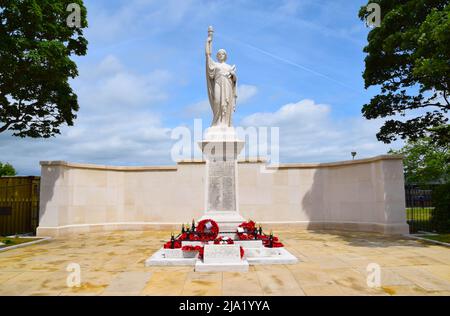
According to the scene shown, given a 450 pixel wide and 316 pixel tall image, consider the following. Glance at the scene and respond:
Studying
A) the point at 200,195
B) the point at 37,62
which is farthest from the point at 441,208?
the point at 37,62

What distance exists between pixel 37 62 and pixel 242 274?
10.4 meters

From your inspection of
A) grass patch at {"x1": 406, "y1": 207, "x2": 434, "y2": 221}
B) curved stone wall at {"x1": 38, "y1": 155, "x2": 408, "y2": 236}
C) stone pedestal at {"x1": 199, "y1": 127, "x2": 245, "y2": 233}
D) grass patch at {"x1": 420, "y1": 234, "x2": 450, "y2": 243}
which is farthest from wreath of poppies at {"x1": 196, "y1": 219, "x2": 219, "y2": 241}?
grass patch at {"x1": 406, "y1": 207, "x2": 434, "y2": 221}

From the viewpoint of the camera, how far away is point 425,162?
3834 cm

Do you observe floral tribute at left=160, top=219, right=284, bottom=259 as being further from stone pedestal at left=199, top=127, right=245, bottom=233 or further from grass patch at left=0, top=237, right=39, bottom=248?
grass patch at left=0, top=237, right=39, bottom=248

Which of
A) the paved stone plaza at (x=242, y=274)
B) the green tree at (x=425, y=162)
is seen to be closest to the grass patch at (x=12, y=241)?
the paved stone plaza at (x=242, y=274)

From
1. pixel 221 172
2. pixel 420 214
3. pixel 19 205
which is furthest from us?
pixel 420 214

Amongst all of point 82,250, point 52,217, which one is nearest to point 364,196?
point 82,250

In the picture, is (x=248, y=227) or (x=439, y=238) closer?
(x=248, y=227)

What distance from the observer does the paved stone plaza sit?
21.7ft

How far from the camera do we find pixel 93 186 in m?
17.5

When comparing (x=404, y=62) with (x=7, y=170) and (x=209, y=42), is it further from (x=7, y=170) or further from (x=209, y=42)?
(x=7, y=170)
